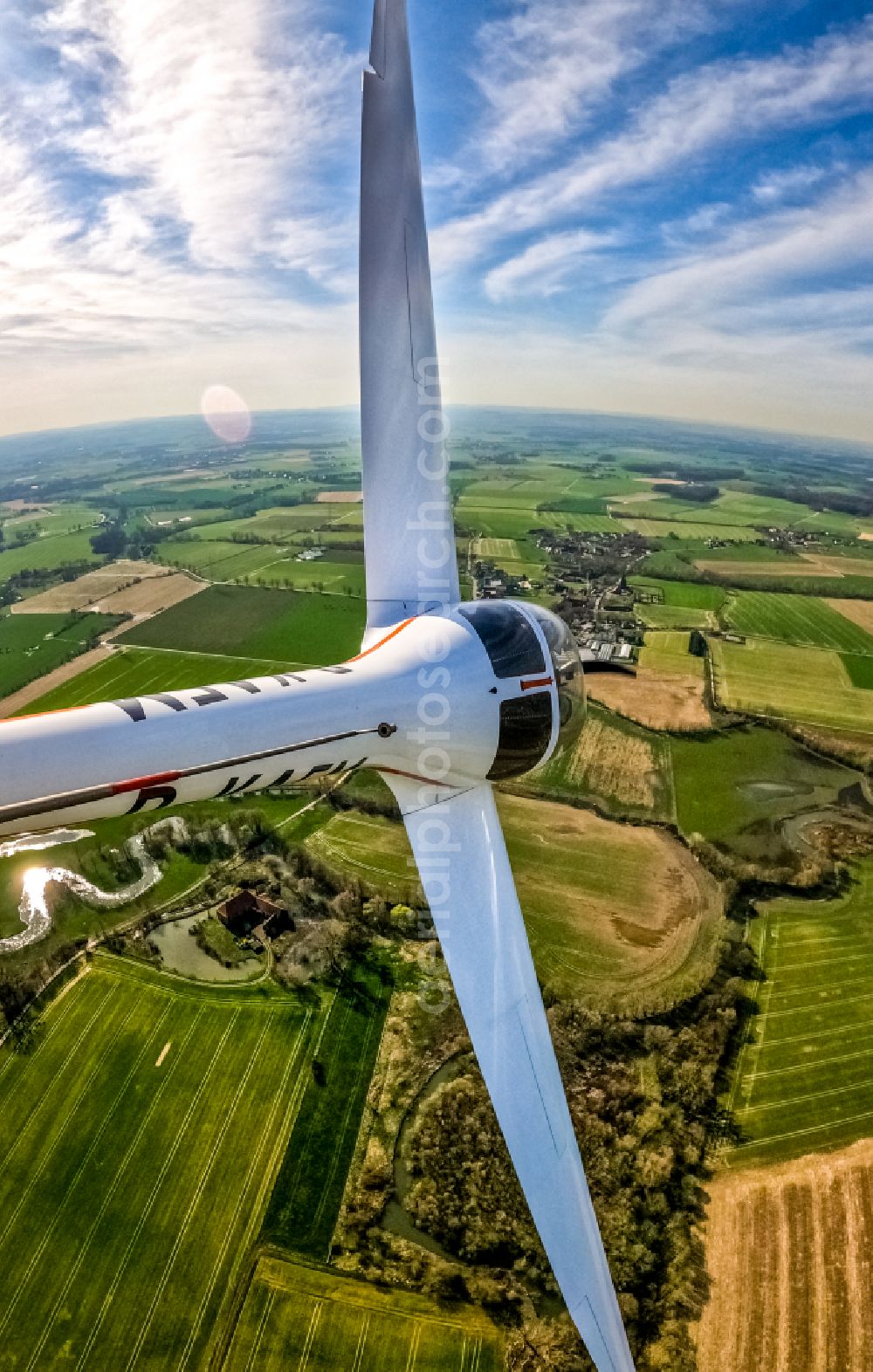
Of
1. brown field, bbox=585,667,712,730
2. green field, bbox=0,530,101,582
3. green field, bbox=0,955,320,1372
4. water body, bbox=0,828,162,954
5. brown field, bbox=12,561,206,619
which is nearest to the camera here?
green field, bbox=0,955,320,1372

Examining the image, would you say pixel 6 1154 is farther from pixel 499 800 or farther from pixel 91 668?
pixel 91 668

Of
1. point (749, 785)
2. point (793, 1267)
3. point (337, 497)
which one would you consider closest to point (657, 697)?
point (749, 785)

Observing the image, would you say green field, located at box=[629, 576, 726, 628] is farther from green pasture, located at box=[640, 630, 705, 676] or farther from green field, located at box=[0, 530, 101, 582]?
green field, located at box=[0, 530, 101, 582]

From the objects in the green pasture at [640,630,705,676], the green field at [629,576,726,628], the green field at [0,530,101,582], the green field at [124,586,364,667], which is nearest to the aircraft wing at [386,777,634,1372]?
the green field at [124,586,364,667]

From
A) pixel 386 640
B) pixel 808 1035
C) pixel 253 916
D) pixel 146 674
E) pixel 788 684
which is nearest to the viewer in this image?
pixel 386 640

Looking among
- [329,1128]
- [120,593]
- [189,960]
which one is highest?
[120,593]

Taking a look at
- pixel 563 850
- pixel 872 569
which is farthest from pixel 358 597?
pixel 872 569

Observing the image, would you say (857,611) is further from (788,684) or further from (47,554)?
(47,554)
